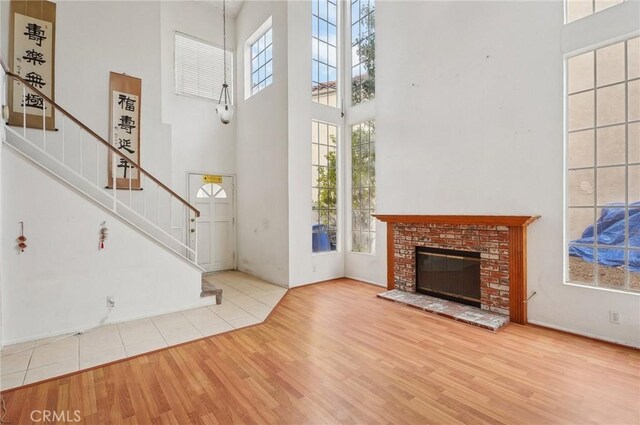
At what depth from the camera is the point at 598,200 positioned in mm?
3158

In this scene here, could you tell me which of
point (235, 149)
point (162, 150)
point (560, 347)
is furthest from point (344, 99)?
point (560, 347)

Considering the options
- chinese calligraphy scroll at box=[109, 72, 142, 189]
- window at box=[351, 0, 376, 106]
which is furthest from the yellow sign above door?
window at box=[351, 0, 376, 106]

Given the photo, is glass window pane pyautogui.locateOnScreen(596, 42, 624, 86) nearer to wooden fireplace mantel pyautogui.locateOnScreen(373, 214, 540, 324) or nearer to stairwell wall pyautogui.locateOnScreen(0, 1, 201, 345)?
wooden fireplace mantel pyautogui.locateOnScreen(373, 214, 540, 324)

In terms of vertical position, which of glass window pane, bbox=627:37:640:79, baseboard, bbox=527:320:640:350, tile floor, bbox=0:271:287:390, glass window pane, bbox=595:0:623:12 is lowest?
tile floor, bbox=0:271:287:390

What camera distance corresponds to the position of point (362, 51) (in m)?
5.71

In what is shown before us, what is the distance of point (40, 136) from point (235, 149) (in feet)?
11.0

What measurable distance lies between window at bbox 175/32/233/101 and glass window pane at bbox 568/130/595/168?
20.8ft

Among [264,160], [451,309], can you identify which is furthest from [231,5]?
[451,309]

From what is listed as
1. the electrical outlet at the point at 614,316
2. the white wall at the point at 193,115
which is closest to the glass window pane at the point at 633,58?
the electrical outlet at the point at 614,316

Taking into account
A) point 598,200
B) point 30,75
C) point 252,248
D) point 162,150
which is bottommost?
point 252,248

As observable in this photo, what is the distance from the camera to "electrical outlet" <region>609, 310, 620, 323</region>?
9.70 ft

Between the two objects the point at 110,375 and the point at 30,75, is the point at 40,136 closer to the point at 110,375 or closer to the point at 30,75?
the point at 30,75

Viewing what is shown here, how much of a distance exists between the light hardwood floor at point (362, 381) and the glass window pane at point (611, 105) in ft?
7.42

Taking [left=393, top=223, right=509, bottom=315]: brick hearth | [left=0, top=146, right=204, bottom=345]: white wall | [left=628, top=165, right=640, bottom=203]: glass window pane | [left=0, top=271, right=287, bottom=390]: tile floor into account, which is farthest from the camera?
[left=393, top=223, right=509, bottom=315]: brick hearth
